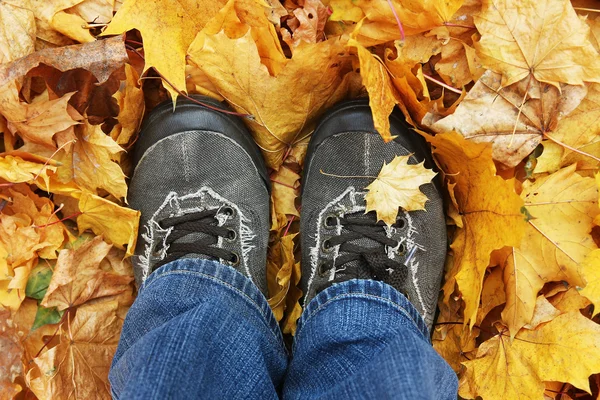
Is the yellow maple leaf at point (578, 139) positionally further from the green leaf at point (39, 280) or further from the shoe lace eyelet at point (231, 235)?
the green leaf at point (39, 280)

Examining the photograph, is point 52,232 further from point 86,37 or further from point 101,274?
point 86,37

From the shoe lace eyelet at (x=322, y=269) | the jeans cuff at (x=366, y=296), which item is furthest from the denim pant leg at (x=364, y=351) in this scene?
the shoe lace eyelet at (x=322, y=269)

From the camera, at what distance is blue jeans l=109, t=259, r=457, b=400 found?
2.63 ft

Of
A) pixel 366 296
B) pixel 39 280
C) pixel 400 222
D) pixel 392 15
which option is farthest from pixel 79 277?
pixel 392 15

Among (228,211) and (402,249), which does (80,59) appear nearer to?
(228,211)

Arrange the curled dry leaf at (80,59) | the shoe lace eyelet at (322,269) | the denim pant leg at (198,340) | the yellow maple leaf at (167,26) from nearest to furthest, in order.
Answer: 1. the denim pant leg at (198,340)
2. the yellow maple leaf at (167,26)
3. the curled dry leaf at (80,59)
4. the shoe lace eyelet at (322,269)

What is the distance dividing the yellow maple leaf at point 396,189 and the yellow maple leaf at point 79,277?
69 centimetres

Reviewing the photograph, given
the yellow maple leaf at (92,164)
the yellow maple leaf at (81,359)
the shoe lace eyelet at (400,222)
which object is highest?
the yellow maple leaf at (92,164)

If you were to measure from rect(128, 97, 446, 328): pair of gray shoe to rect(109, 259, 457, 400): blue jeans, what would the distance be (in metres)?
0.12

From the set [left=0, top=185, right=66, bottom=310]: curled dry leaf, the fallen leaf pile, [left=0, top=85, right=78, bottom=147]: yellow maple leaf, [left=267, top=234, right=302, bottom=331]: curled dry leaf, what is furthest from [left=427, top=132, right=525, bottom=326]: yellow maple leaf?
[left=0, top=185, right=66, bottom=310]: curled dry leaf

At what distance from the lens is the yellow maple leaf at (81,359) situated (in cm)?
117

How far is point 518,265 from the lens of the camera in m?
1.14

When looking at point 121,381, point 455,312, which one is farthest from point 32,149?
point 455,312

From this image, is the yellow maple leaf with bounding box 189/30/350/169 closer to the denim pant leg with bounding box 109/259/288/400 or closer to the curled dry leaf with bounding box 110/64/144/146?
the curled dry leaf with bounding box 110/64/144/146
